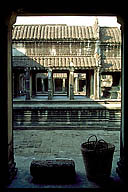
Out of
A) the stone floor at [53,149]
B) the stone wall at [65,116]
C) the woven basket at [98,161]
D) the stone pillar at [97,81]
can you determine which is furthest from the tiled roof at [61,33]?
the woven basket at [98,161]

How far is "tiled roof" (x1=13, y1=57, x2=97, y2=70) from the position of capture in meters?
18.7

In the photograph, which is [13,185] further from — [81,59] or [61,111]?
[81,59]

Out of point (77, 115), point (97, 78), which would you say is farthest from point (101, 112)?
point (97, 78)

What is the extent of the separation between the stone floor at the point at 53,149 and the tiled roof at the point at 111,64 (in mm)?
9064

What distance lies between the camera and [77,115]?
12.4 meters

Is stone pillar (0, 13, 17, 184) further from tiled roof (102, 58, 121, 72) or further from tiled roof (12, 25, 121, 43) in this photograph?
tiled roof (102, 58, 121, 72)

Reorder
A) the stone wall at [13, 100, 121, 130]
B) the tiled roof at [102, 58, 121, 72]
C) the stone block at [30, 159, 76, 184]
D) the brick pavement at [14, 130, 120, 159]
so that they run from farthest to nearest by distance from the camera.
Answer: the tiled roof at [102, 58, 121, 72], the stone wall at [13, 100, 121, 130], the brick pavement at [14, 130, 120, 159], the stone block at [30, 159, 76, 184]

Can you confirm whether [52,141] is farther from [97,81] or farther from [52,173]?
[97,81]

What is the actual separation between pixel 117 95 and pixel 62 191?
18782 millimetres

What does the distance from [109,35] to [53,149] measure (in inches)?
579

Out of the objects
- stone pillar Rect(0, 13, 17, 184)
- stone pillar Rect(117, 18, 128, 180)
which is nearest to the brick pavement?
stone pillar Rect(0, 13, 17, 184)

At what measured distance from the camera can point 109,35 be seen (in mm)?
20062

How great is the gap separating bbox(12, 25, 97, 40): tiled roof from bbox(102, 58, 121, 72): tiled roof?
2.27 meters

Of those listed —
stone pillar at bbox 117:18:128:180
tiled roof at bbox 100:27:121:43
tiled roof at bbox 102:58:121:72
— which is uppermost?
tiled roof at bbox 100:27:121:43
